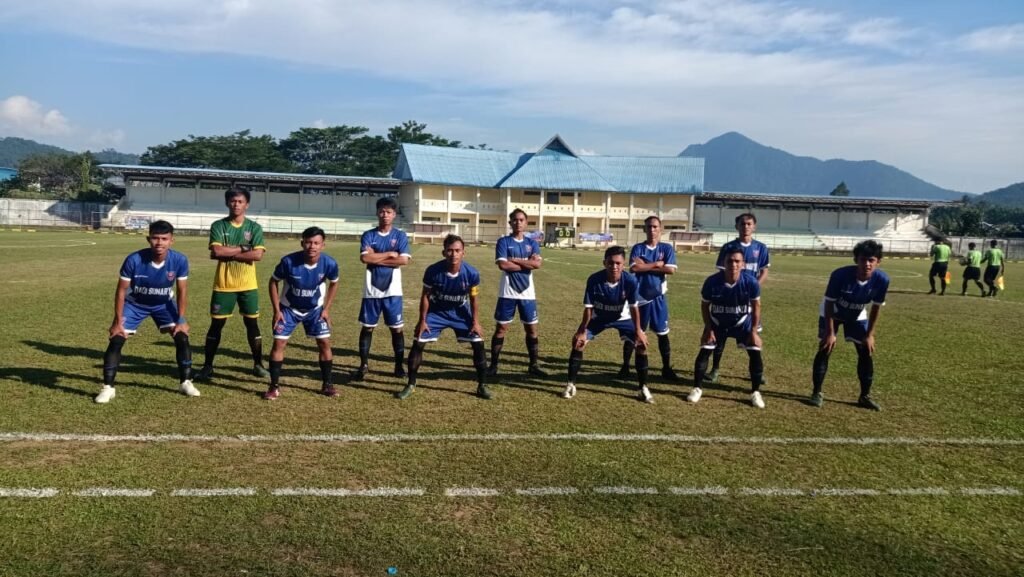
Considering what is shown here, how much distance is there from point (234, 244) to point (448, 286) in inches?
111

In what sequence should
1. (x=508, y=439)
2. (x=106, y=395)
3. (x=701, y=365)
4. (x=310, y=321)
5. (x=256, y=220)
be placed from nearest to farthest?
(x=508, y=439) < (x=106, y=395) < (x=310, y=321) < (x=701, y=365) < (x=256, y=220)

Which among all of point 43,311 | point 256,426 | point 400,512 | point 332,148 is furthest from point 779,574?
point 332,148

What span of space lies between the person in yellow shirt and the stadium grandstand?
53518 millimetres

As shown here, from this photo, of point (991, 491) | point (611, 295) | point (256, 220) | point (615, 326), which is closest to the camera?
point (991, 491)

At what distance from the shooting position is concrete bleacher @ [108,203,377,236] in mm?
57562

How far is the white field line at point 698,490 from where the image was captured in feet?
17.0

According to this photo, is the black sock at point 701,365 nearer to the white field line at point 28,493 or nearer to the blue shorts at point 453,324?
the blue shorts at point 453,324

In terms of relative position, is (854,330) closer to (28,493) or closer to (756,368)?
(756,368)

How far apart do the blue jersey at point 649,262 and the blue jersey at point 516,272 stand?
142 cm

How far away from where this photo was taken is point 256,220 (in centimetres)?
6259

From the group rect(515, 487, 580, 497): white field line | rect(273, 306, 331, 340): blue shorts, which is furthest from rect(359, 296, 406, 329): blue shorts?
rect(515, 487, 580, 497): white field line

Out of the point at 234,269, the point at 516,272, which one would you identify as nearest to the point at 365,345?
the point at 234,269

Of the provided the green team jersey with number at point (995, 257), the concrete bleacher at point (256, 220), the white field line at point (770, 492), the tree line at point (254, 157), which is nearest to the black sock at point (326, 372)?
the white field line at point (770, 492)

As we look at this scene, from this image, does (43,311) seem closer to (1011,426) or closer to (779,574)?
(779,574)
